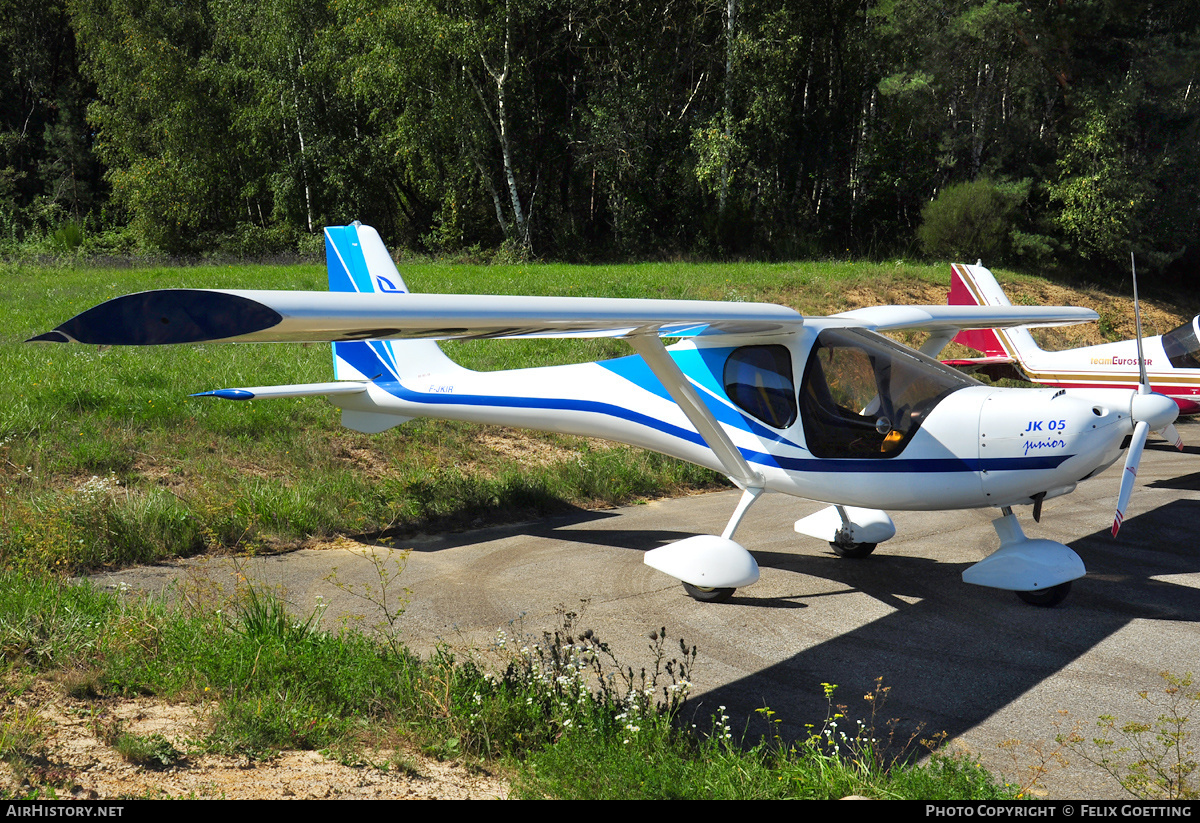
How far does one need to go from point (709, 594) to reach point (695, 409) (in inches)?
53.1

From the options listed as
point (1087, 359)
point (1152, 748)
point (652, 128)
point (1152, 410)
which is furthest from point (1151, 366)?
point (652, 128)

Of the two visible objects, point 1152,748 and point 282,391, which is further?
point 282,391

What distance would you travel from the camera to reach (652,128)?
31.4 m

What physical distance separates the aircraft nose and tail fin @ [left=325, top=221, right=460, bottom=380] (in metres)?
5.62

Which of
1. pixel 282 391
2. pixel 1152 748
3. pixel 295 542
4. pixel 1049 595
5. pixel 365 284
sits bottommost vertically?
pixel 295 542

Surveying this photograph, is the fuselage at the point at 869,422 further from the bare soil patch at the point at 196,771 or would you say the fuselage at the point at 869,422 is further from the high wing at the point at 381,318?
the bare soil patch at the point at 196,771

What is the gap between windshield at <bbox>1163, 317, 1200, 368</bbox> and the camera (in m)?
10.5

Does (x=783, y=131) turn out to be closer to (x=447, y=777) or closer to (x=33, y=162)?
(x=447, y=777)

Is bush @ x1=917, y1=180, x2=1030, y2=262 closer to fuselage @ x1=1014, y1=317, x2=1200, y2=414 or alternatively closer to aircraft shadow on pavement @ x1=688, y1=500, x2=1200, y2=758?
fuselage @ x1=1014, y1=317, x2=1200, y2=414

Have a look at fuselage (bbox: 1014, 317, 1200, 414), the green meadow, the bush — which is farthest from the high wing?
the bush

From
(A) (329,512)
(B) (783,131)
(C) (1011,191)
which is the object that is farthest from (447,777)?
(B) (783,131)

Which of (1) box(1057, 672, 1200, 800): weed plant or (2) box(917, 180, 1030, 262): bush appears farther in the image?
(2) box(917, 180, 1030, 262): bush

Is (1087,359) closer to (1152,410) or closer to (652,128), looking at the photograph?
(1152,410)

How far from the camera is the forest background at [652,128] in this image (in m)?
26.0
